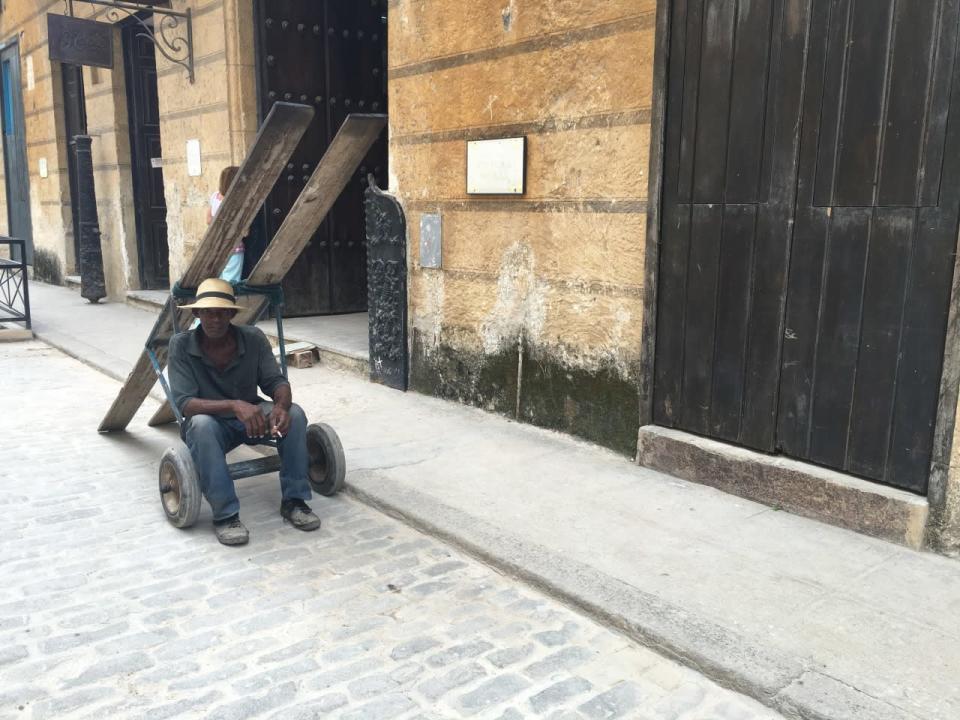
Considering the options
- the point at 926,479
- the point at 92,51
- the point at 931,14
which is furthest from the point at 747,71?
the point at 92,51

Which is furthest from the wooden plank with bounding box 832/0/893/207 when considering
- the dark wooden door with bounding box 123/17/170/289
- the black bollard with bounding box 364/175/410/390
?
the dark wooden door with bounding box 123/17/170/289

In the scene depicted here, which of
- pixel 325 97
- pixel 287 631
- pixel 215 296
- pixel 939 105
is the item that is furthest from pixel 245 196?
pixel 325 97

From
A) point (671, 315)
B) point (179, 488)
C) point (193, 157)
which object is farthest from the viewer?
point (193, 157)

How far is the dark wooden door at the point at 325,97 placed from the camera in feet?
28.4

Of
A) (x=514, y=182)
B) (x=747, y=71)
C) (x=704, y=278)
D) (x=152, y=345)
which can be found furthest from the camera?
(x=514, y=182)

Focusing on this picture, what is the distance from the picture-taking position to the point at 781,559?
3.58 metres

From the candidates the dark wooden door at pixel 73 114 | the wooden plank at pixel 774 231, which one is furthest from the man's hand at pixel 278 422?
the dark wooden door at pixel 73 114

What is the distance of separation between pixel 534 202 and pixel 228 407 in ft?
7.90

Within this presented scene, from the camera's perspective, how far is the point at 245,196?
442 cm

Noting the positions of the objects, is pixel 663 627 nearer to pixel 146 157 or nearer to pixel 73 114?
pixel 146 157

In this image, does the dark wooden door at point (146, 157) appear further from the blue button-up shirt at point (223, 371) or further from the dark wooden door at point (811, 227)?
the dark wooden door at point (811, 227)

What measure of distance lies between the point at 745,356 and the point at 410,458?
2.04 meters

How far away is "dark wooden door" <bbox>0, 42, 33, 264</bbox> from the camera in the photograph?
15586 mm

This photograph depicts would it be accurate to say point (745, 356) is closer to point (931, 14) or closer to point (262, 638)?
point (931, 14)
